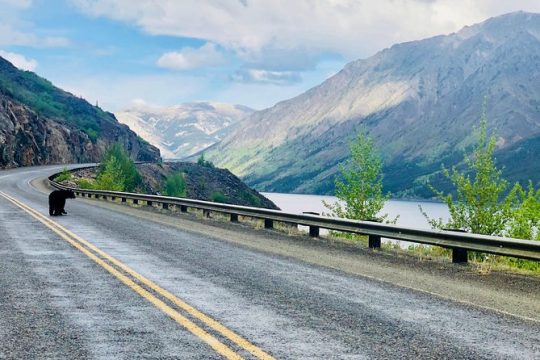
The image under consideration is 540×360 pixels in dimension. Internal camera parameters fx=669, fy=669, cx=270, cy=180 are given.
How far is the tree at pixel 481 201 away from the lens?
22.7 m

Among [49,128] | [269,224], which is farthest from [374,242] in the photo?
[49,128]

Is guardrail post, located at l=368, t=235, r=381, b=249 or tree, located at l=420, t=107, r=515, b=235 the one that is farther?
tree, located at l=420, t=107, r=515, b=235

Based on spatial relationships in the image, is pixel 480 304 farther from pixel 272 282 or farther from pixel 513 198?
pixel 513 198

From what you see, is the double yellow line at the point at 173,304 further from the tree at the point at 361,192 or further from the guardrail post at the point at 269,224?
the tree at the point at 361,192

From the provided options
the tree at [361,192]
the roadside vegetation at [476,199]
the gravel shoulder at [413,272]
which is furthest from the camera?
the tree at [361,192]

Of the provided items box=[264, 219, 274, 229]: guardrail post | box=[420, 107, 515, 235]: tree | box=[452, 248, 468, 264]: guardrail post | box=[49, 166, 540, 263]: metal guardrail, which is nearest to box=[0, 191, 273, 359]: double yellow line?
box=[49, 166, 540, 263]: metal guardrail

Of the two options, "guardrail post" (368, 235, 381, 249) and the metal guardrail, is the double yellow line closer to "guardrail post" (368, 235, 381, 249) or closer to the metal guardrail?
the metal guardrail

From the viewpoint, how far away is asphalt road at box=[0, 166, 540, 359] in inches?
236

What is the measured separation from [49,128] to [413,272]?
358 feet

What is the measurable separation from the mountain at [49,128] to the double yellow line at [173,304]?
282ft

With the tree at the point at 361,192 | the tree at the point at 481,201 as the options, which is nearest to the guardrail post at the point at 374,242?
the tree at the point at 481,201

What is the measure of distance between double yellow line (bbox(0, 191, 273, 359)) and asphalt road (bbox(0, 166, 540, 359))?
0.02 m

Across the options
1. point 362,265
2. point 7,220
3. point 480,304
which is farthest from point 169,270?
point 7,220

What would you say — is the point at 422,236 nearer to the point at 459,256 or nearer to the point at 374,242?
the point at 459,256
